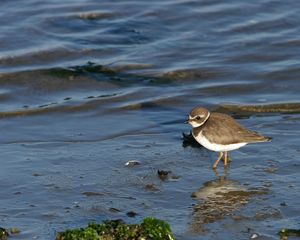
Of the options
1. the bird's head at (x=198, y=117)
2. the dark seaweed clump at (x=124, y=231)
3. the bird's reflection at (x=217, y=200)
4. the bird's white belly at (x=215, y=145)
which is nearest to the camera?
the dark seaweed clump at (x=124, y=231)

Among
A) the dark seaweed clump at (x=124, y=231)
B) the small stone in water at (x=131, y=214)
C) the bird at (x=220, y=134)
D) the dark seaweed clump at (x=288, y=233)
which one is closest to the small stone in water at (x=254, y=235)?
the dark seaweed clump at (x=288, y=233)

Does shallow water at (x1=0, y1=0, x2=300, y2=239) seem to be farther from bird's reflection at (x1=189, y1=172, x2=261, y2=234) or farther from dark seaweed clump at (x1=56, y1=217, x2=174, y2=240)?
dark seaweed clump at (x1=56, y1=217, x2=174, y2=240)

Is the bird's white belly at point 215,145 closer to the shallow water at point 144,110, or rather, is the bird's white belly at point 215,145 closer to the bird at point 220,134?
the bird at point 220,134

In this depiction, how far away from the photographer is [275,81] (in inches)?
475

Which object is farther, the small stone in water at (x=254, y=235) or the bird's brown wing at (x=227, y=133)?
the bird's brown wing at (x=227, y=133)

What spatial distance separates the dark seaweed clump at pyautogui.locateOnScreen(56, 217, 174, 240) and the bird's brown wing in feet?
7.07

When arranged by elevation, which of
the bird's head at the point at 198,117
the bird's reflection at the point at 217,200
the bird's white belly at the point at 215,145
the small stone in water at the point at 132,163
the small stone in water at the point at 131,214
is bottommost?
the bird's reflection at the point at 217,200

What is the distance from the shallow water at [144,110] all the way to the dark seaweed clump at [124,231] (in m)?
0.28

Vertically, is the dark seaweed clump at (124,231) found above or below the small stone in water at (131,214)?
above

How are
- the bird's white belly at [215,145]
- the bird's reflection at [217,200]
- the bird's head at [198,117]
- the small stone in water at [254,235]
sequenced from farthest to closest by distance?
the bird's head at [198,117]
the bird's white belly at [215,145]
the bird's reflection at [217,200]
the small stone in water at [254,235]

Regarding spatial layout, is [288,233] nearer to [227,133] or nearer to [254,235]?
[254,235]

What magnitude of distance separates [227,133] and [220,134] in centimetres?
8

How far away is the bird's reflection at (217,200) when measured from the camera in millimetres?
7406

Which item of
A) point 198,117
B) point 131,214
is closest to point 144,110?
point 198,117
